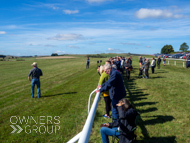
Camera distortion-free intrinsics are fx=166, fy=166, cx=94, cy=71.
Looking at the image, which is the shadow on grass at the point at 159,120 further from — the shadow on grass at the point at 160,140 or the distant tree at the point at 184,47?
the distant tree at the point at 184,47

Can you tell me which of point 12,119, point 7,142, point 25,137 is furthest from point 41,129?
point 12,119

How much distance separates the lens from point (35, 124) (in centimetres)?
611

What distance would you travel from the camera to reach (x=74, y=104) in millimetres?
8383

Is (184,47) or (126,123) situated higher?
(184,47)

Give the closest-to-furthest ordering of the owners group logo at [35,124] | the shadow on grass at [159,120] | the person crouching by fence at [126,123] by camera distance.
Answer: the person crouching by fence at [126,123] → the owners group logo at [35,124] → the shadow on grass at [159,120]

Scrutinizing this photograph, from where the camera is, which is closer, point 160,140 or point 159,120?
point 160,140

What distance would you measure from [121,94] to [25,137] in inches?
129

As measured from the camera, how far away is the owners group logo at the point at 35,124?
5.58 meters

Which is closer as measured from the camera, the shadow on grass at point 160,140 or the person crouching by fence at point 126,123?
the person crouching by fence at point 126,123

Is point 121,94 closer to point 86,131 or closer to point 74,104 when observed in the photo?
point 86,131

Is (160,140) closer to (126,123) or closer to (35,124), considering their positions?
(126,123)

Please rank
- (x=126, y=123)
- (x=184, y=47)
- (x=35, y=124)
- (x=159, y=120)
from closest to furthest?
(x=126, y=123)
(x=159, y=120)
(x=35, y=124)
(x=184, y=47)

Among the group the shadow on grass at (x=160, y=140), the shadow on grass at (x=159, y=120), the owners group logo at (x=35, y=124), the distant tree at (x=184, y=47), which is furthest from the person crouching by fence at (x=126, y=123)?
the distant tree at (x=184, y=47)

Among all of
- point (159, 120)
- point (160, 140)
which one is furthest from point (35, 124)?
point (159, 120)
